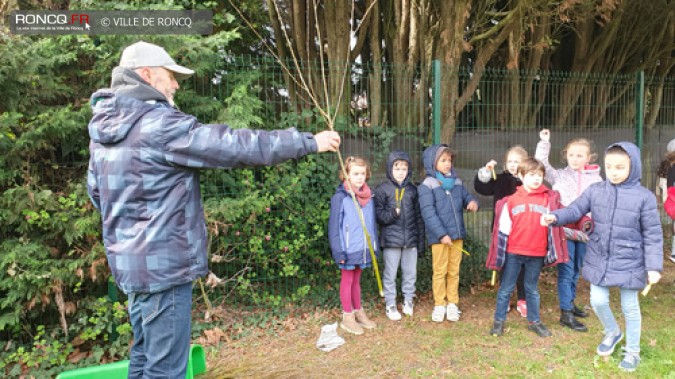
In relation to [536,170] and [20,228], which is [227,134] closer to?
[20,228]

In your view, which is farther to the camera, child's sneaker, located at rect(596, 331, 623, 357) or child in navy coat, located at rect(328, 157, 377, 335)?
child in navy coat, located at rect(328, 157, 377, 335)

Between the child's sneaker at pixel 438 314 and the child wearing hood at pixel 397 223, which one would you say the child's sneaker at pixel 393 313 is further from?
the child's sneaker at pixel 438 314

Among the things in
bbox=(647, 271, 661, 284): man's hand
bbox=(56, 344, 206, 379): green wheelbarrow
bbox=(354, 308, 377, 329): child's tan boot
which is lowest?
bbox=(354, 308, 377, 329): child's tan boot

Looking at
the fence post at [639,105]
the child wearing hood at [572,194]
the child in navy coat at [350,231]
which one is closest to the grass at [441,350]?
the child wearing hood at [572,194]

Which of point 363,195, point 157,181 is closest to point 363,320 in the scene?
point 363,195

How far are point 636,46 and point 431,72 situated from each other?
252 inches

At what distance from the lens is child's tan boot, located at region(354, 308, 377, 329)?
482 centimetres

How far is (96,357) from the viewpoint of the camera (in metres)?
4.11

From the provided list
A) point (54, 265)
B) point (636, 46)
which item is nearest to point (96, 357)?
point (54, 265)

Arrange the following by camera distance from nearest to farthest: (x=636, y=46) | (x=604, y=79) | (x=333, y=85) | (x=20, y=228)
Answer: (x=20, y=228)
(x=333, y=85)
(x=604, y=79)
(x=636, y=46)

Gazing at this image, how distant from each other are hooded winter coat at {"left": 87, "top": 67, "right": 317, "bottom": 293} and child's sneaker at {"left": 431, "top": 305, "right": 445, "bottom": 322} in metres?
3.09

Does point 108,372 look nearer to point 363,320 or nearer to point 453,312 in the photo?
point 363,320

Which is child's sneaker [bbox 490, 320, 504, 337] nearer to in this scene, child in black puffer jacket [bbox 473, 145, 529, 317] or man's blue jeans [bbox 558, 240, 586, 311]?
child in black puffer jacket [bbox 473, 145, 529, 317]

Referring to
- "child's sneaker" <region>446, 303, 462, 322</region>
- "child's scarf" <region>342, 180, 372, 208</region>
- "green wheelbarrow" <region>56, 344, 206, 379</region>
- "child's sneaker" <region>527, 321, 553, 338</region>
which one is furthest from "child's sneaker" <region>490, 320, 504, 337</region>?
"green wheelbarrow" <region>56, 344, 206, 379</region>
